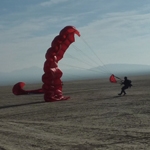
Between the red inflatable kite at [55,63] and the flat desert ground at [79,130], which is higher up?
the red inflatable kite at [55,63]

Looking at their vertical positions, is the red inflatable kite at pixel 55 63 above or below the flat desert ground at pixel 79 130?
above

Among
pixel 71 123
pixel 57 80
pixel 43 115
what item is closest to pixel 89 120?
pixel 71 123

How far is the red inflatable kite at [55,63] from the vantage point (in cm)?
2102

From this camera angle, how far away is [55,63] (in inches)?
847

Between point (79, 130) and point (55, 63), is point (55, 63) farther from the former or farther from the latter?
point (79, 130)

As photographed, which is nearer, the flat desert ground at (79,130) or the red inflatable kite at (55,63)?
the flat desert ground at (79,130)

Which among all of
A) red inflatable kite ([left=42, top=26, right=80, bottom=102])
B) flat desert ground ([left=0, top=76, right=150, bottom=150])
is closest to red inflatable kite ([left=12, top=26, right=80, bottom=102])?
red inflatable kite ([left=42, top=26, right=80, bottom=102])

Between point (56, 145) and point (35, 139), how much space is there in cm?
115

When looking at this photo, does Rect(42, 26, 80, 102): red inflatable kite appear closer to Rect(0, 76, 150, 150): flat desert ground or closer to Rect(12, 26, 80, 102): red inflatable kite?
Rect(12, 26, 80, 102): red inflatable kite

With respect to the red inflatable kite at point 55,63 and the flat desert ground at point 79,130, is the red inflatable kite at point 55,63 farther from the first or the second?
the flat desert ground at point 79,130

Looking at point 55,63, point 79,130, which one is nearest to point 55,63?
point 55,63

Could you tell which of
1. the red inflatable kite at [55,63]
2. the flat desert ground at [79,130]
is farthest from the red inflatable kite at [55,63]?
the flat desert ground at [79,130]

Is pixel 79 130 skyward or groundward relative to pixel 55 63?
groundward

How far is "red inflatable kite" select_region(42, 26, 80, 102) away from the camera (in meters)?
21.0
